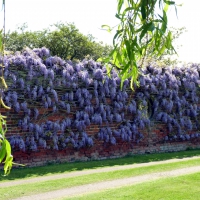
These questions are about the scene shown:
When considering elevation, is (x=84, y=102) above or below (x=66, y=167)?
above

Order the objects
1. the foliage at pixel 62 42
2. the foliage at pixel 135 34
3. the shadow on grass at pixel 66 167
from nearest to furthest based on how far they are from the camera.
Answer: the foliage at pixel 135 34, the shadow on grass at pixel 66 167, the foliage at pixel 62 42

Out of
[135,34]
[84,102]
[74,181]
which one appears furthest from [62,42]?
[135,34]

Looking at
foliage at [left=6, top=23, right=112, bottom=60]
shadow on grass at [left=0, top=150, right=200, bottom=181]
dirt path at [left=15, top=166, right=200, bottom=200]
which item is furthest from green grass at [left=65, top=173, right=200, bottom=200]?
foliage at [left=6, top=23, right=112, bottom=60]

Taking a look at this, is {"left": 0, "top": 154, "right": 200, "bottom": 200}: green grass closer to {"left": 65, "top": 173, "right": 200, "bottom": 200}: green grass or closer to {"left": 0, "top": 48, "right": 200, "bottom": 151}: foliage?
{"left": 65, "top": 173, "right": 200, "bottom": 200}: green grass

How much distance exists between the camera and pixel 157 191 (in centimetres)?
698

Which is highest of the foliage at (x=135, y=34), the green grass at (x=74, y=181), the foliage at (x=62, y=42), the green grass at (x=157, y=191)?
the foliage at (x=62, y=42)

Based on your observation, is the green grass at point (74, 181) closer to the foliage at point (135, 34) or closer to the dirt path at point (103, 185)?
the dirt path at point (103, 185)

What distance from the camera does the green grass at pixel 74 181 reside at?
23.8ft

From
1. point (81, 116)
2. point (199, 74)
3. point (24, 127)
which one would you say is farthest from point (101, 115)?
point (199, 74)

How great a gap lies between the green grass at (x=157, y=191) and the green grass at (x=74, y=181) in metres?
1.03

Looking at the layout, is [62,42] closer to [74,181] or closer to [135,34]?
[74,181]

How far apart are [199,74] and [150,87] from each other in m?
3.06

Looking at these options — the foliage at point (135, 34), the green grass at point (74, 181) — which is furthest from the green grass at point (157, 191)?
the foliage at point (135, 34)

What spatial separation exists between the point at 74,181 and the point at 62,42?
28.1 metres
